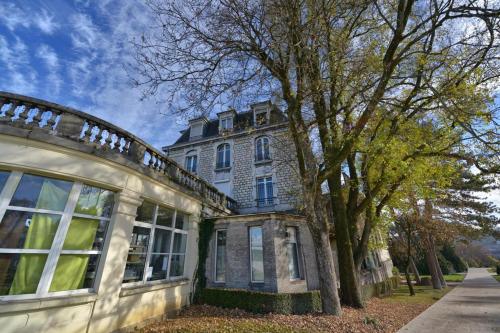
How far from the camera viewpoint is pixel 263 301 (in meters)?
8.30

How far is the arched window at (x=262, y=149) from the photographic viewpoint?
1706 cm

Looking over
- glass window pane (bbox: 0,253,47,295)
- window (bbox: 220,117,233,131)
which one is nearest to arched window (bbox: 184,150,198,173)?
window (bbox: 220,117,233,131)

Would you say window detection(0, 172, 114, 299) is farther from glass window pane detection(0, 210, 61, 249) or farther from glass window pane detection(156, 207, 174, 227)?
glass window pane detection(156, 207, 174, 227)

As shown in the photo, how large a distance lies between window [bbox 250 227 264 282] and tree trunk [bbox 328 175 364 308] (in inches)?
124

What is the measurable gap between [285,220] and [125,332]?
6877 mm

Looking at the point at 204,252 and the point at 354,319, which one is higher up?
the point at 204,252

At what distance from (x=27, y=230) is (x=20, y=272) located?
0.82m

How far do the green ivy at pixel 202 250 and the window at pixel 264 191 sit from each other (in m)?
5.73

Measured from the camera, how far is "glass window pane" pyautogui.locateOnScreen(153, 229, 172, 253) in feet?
25.8

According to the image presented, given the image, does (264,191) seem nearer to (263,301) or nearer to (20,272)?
(263,301)

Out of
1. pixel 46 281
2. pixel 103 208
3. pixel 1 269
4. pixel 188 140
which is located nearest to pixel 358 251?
pixel 103 208

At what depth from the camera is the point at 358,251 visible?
975 cm

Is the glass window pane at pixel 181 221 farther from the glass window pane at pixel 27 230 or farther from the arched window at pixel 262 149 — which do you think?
the arched window at pixel 262 149

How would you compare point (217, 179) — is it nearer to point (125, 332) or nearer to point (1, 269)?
point (125, 332)
